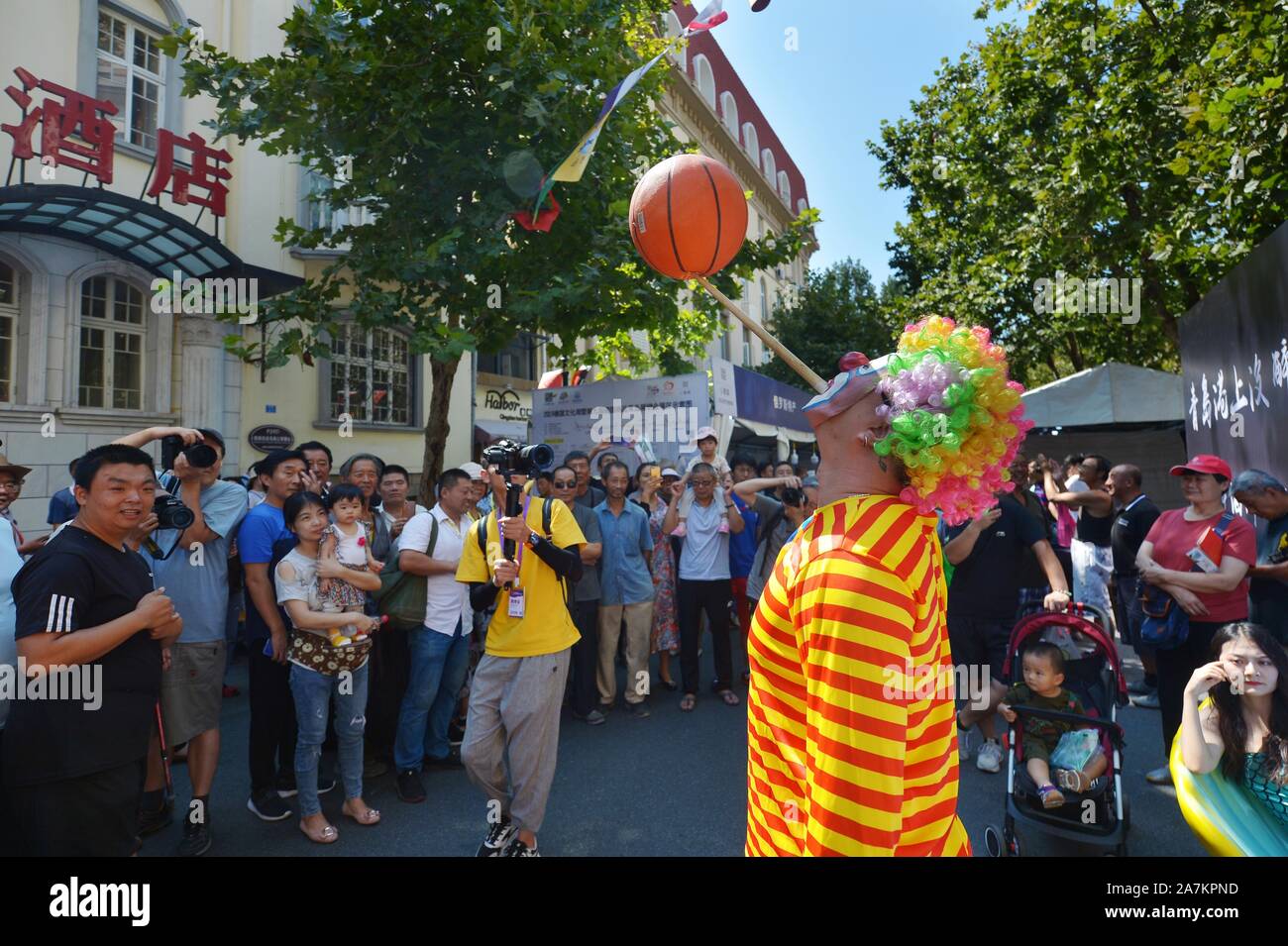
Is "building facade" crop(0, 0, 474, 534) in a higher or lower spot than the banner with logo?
higher

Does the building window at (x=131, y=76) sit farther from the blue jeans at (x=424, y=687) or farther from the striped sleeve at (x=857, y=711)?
the striped sleeve at (x=857, y=711)

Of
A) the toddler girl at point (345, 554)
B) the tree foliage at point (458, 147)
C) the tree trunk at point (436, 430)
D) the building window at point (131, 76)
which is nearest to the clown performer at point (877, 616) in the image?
the toddler girl at point (345, 554)

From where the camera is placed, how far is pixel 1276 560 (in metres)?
4.16

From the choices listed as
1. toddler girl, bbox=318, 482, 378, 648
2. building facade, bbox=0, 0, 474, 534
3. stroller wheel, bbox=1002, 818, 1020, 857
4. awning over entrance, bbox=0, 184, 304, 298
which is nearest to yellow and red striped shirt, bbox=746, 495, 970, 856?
stroller wheel, bbox=1002, 818, 1020, 857

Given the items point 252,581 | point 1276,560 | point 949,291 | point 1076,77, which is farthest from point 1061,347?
point 252,581

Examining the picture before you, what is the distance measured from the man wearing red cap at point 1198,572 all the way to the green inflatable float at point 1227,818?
156 cm

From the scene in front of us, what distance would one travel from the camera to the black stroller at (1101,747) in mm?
3369

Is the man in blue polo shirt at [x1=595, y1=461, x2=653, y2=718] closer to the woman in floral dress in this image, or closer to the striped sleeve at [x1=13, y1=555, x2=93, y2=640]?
the woman in floral dress

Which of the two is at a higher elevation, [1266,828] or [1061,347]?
[1061,347]

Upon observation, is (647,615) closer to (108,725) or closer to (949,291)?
(108,725)

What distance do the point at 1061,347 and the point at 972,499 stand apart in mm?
19349

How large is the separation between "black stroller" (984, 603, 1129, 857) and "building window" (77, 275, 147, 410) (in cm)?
1151

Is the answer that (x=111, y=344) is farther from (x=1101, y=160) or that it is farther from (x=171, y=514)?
(x=1101, y=160)

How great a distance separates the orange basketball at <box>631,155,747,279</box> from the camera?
2.60 meters
